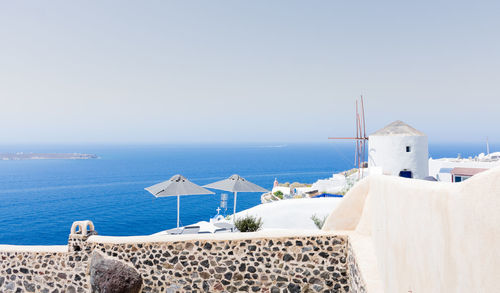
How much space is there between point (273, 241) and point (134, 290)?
394 cm

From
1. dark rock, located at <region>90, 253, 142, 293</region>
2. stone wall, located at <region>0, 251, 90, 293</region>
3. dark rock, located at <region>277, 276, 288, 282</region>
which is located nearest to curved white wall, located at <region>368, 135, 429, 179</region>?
dark rock, located at <region>277, 276, 288, 282</region>

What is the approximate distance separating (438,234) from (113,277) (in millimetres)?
7854

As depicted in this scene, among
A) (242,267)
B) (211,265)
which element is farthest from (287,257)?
(211,265)

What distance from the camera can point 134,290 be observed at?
27.0ft

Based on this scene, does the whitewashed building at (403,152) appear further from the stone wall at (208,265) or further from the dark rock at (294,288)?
the dark rock at (294,288)

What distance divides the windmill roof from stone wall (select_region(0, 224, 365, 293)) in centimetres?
1081

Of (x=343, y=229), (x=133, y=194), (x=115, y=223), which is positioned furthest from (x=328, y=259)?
(x=133, y=194)

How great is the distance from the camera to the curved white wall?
1652cm

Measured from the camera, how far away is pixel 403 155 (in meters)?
16.6

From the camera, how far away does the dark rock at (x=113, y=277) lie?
8180 mm

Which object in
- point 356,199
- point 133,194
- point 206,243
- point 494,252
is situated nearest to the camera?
point 494,252

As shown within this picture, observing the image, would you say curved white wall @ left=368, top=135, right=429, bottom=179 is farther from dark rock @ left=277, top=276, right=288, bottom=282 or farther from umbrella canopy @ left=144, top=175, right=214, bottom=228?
dark rock @ left=277, top=276, right=288, bottom=282

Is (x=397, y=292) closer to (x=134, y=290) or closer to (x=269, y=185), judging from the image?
(x=134, y=290)

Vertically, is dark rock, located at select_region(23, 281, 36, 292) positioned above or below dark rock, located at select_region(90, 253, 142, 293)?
below
